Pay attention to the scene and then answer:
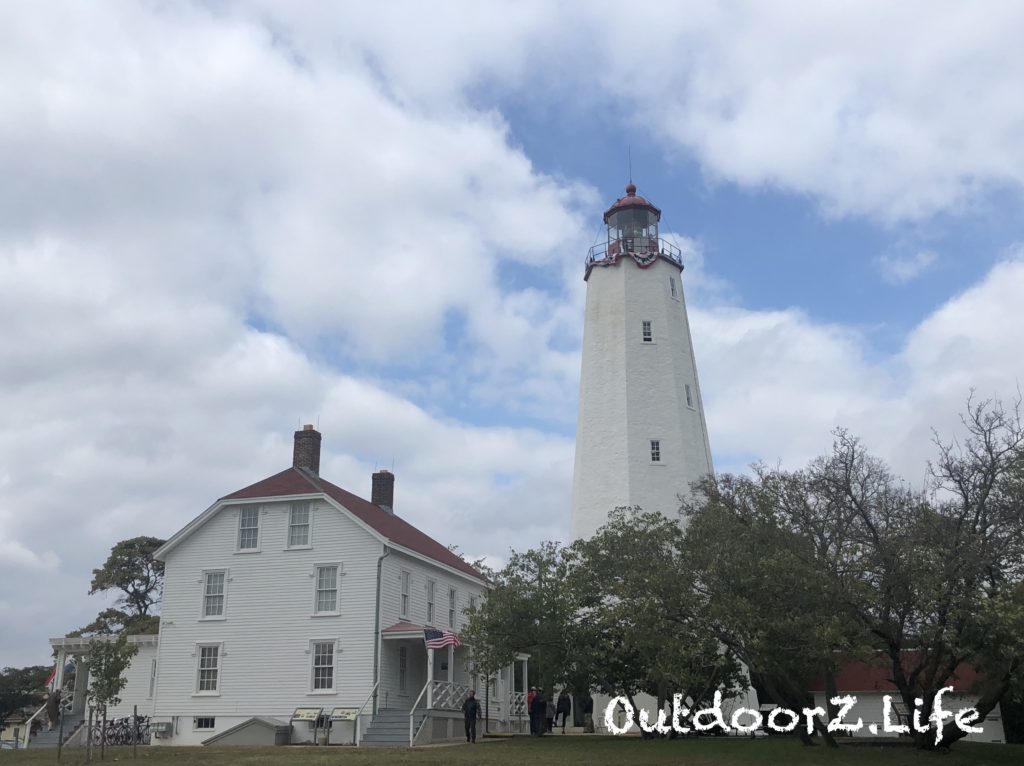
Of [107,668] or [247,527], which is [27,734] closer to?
[247,527]

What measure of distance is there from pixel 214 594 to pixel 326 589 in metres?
3.95

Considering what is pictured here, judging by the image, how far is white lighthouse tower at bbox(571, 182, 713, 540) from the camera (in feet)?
124

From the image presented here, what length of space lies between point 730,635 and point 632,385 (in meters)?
16.0

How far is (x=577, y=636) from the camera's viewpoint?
28469mm

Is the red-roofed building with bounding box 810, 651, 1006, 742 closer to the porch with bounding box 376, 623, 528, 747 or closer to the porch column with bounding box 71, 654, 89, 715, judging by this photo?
the porch with bounding box 376, 623, 528, 747

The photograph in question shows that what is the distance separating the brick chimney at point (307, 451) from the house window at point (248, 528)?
2567 mm

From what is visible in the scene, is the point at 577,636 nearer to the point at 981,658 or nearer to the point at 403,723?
the point at 403,723

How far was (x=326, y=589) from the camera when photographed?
31547mm

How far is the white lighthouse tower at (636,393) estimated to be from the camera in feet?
124

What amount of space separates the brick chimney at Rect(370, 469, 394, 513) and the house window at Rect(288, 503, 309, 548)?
23.2ft

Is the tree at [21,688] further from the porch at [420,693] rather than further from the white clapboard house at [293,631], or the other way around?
the porch at [420,693]

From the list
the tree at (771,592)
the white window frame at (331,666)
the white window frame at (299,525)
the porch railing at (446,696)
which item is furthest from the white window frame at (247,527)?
the tree at (771,592)

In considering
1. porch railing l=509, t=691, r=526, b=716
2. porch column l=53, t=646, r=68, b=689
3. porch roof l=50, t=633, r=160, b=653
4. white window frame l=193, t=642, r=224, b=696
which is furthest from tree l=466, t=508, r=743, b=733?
porch column l=53, t=646, r=68, b=689

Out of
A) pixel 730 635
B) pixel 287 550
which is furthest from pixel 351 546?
pixel 730 635
